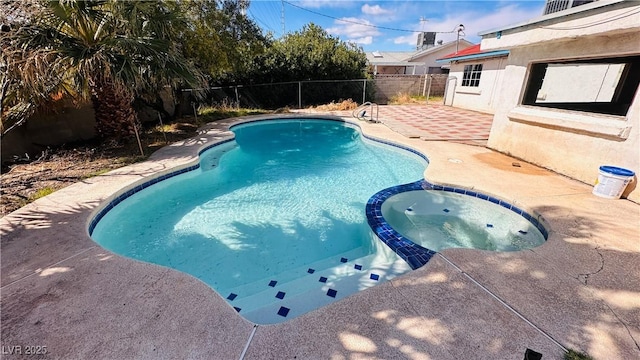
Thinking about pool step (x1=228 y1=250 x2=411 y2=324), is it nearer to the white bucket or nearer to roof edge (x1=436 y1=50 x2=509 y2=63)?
the white bucket

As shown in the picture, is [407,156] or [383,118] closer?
[407,156]

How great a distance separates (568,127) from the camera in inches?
185

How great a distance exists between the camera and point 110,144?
21.4 ft

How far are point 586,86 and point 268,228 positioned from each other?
926cm

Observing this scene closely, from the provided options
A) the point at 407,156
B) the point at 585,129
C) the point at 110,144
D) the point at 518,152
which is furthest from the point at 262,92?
the point at 585,129

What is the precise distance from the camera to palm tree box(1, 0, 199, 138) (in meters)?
4.28

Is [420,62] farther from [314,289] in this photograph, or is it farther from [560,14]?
[314,289]

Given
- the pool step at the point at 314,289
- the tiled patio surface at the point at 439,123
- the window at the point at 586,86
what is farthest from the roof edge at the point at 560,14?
the pool step at the point at 314,289

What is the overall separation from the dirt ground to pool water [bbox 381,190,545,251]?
530 centimetres

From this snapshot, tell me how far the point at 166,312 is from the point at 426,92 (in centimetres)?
1795

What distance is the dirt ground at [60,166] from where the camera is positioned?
417 centimetres

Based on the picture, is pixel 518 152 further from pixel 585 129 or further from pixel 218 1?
pixel 218 1

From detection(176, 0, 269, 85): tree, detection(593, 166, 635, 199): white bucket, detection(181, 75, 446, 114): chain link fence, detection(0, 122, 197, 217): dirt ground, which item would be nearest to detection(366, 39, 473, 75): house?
detection(181, 75, 446, 114): chain link fence

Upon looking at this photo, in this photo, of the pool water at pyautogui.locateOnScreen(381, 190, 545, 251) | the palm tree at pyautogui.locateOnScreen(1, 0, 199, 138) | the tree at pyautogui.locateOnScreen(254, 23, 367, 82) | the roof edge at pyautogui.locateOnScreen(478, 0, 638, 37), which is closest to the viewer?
the roof edge at pyautogui.locateOnScreen(478, 0, 638, 37)
